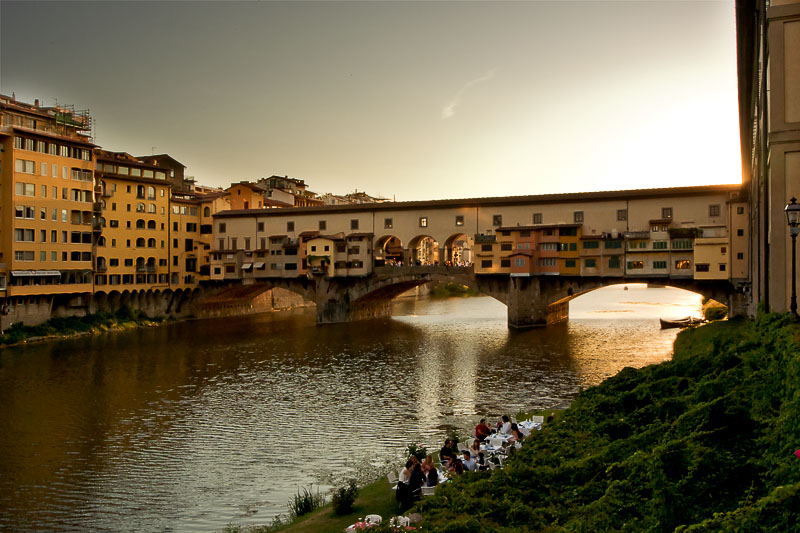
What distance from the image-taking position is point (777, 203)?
44.6 feet

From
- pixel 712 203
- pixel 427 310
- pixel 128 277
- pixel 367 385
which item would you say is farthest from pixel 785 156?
pixel 427 310

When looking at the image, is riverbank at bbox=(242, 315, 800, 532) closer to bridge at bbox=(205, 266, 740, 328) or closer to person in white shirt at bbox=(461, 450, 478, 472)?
person in white shirt at bbox=(461, 450, 478, 472)

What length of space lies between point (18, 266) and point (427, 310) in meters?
43.1

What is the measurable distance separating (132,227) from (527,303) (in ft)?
120

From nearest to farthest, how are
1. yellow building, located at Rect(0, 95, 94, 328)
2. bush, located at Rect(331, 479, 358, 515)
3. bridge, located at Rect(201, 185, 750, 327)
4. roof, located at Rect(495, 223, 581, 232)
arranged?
bush, located at Rect(331, 479, 358, 515) < yellow building, located at Rect(0, 95, 94, 328) < bridge, located at Rect(201, 185, 750, 327) < roof, located at Rect(495, 223, 581, 232)

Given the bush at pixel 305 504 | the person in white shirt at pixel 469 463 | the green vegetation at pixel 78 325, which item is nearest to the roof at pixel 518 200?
the green vegetation at pixel 78 325

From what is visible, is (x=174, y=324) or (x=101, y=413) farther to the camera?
(x=174, y=324)

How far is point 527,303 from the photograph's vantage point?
2024 inches

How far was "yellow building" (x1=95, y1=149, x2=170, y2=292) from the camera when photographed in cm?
5416

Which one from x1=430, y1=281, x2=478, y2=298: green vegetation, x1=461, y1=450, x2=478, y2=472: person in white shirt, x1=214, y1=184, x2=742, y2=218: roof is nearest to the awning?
x1=214, y1=184, x2=742, y2=218: roof

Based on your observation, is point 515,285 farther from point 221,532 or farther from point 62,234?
point 221,532

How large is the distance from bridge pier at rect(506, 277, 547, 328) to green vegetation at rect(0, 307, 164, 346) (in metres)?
33.3

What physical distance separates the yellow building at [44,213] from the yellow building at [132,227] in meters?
2.43

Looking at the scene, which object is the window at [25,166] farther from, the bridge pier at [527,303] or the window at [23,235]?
the bridge pier at [527,303]
